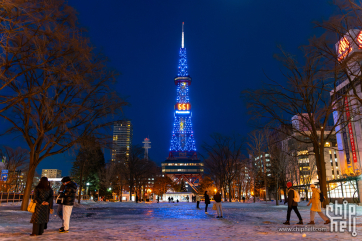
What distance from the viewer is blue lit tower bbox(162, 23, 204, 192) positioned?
400 feet

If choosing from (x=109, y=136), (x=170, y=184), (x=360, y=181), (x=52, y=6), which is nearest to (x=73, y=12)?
(x=52, y=6)

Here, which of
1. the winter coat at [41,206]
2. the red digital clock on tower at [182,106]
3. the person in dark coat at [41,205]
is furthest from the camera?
the red digital clock on tower at [182,106]

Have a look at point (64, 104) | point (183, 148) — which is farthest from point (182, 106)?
point (64, 104)

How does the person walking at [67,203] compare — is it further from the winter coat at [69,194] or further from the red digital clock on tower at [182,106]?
the red digital clock on tower at [182,106]

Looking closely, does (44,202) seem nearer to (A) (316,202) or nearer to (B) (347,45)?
(A) (316,202)

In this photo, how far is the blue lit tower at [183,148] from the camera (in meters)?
122

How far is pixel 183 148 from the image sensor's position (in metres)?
129

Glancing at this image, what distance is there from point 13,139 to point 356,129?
56.2 m

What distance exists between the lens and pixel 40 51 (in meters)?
10.3

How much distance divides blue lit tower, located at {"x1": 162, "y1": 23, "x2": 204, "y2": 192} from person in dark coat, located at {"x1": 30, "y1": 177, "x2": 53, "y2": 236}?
109167 millimetres

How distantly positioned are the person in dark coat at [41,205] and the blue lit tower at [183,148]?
10917cm

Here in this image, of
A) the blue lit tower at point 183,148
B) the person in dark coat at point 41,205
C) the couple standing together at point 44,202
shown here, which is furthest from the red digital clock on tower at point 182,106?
the person in dark coat at point 41,205

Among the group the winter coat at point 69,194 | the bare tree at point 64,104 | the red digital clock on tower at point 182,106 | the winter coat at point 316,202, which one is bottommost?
the winter coat at point 316,202

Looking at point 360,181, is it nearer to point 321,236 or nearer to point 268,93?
point 268,93
